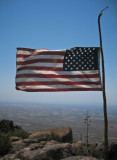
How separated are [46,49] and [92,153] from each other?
17.4 ft

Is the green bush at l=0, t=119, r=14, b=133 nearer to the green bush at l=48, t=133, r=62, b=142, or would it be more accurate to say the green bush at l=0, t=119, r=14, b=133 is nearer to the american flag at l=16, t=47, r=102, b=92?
the green bush at l=48, t=133, r=62, b=142

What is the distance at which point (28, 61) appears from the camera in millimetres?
7441

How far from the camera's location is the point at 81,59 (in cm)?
716

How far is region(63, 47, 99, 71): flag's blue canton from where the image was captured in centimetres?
692

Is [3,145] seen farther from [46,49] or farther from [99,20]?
[99,20]

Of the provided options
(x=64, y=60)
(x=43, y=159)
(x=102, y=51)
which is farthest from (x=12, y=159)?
(x=102, y=51)

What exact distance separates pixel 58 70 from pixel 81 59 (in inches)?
41.9

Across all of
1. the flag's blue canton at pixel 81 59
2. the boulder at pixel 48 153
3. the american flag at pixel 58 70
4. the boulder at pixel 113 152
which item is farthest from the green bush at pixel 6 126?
the boulder at pixel 113 152

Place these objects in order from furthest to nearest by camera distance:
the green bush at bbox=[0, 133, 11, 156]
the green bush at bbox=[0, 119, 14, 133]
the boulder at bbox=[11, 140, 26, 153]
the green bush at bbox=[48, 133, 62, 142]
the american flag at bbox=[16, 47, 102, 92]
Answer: the green bush at bbox=[0, 119, 14, 133]
the green bush at bbox=[48, 133, 62, 142]
the boulder at bbox=[11, 140, 26, 153]
the green bush at bbox=[0, 133, 11, 156]
the american flag at bbox=[16, 47, 102, 92]

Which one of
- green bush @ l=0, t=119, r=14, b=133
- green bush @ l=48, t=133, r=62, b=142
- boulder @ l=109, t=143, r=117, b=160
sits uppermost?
boulder @ l=109, t=143, r=117, b=160

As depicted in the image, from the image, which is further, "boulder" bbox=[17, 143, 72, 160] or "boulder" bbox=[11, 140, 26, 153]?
"boulder" bbox=[11, 140, 26, 153]

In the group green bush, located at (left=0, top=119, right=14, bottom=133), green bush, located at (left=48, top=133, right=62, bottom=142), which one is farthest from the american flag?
green bush, located at (left=0, top=119, right=14, bottom=133)

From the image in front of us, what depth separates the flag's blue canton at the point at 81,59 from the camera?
6924 millimetres

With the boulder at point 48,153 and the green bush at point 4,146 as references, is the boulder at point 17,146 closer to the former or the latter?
the green bush at point 4,146
